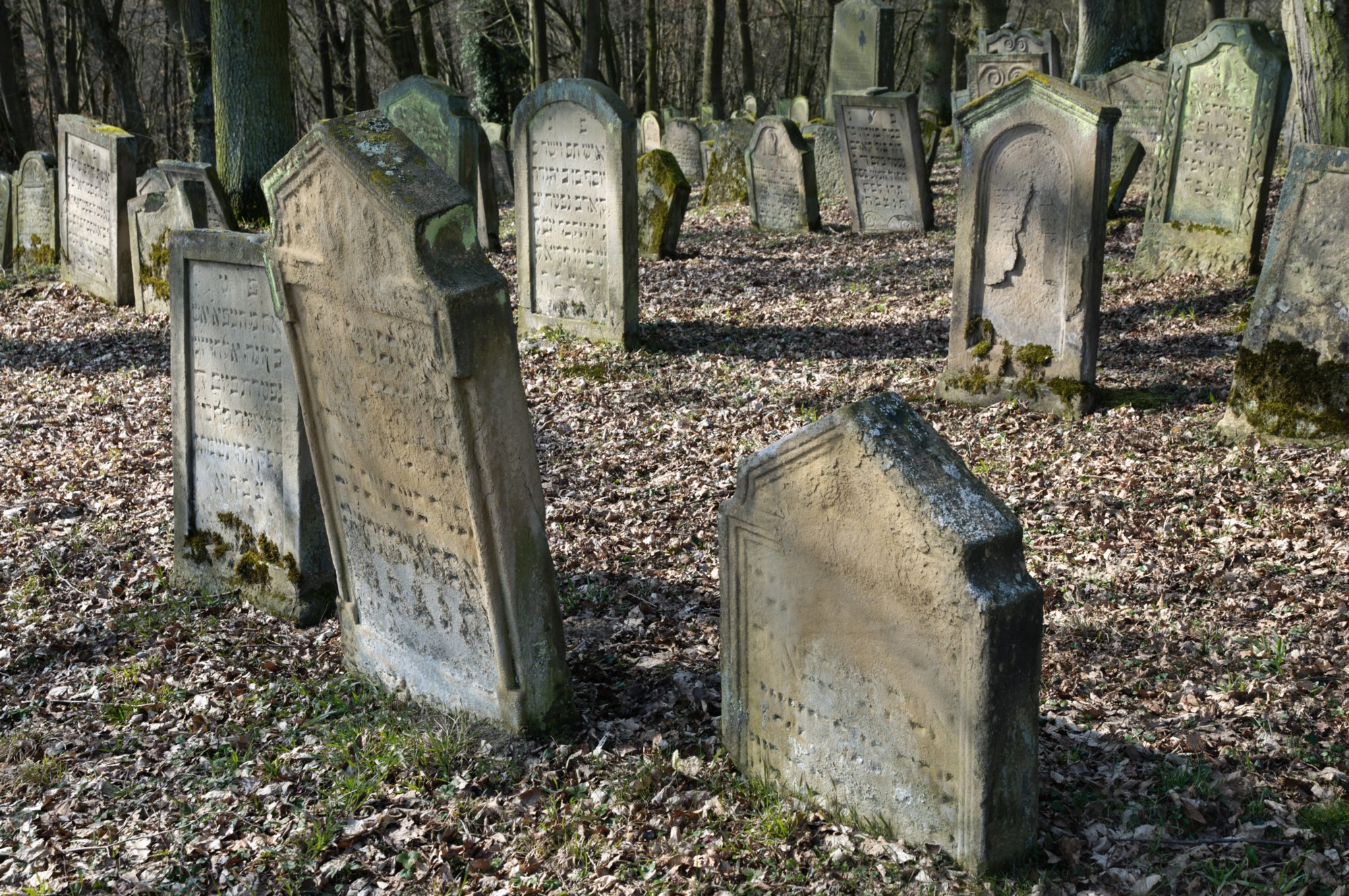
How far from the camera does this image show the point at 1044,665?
4551mm

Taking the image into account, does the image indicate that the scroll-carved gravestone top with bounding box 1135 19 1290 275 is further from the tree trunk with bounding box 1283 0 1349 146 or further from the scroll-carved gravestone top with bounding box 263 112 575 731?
the scroll-carved gravestone top with bounding box 263 112 575 731

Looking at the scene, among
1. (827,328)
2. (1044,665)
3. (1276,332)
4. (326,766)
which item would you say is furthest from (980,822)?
(827,328)

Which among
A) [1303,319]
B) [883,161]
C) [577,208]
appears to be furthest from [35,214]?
[1303,319]

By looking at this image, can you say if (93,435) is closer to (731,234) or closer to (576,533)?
(576,533)

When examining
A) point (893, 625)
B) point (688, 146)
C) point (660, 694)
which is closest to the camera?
point (893, 625)

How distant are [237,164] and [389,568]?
10.9 meters

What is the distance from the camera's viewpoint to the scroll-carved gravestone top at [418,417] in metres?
Result: 3.82

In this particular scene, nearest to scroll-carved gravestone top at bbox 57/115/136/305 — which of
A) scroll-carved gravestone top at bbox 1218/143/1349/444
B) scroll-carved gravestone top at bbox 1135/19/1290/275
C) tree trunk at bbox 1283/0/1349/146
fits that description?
scroll-carved gravestone top at bbox 1135/19/1290/275

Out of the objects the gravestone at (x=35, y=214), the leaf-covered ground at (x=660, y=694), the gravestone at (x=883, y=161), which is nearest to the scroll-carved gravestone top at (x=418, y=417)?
the leaf-covered ground at (x=660, y=694)

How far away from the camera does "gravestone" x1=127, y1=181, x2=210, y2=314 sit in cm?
1080

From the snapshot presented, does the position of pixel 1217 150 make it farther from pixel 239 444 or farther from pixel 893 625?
pixel 239 444

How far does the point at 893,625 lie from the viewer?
3.27 metres

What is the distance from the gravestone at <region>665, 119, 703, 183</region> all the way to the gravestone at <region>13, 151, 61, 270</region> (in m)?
10.4

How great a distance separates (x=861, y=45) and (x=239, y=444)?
18.0 metres
